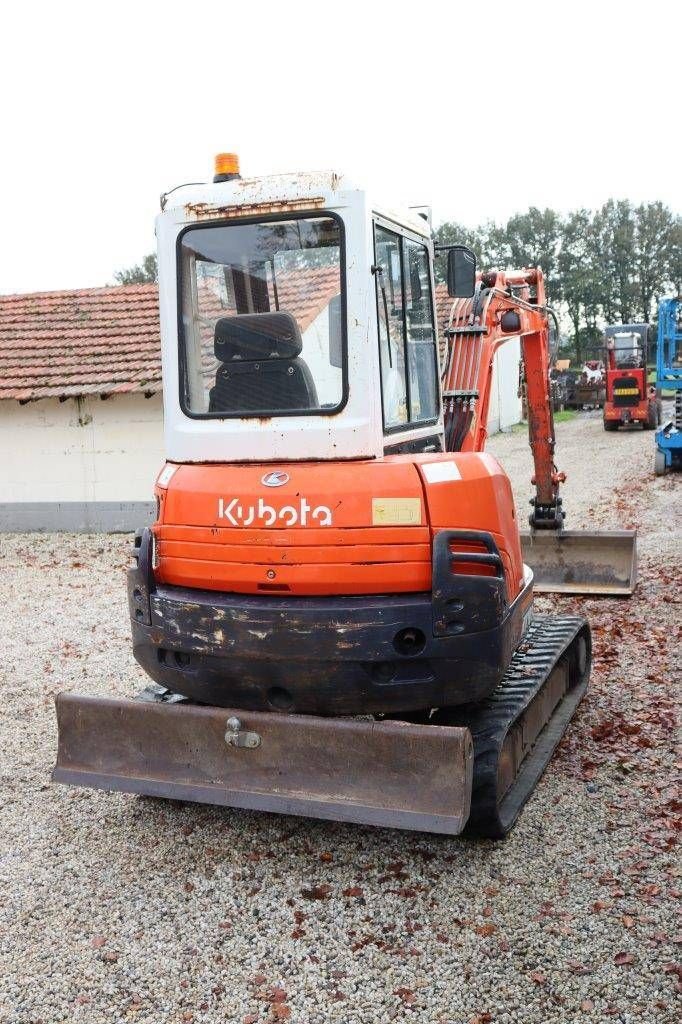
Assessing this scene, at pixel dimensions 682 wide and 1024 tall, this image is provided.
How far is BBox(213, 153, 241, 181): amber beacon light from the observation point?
4641 millimetres

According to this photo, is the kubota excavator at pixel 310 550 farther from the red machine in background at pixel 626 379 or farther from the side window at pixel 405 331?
the red machine in background at pixel 626 379

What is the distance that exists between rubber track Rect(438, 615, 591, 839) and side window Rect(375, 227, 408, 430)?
1549 millimetres

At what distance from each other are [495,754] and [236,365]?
2.22m

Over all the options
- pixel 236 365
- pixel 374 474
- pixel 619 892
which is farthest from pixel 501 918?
pixel 236 365

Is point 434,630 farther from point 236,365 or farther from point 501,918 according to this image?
point 236,365

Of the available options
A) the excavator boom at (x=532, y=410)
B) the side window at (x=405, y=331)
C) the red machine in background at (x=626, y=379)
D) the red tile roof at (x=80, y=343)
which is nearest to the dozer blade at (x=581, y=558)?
the excavator boom at (x=532, y=410)

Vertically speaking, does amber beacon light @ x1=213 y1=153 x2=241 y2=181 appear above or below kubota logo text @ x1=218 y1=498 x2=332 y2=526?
above

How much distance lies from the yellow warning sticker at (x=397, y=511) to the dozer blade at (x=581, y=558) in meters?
5.43

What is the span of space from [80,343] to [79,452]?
7.25ft

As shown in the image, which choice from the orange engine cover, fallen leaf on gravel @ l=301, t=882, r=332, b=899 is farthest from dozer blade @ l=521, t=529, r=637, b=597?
fallen leaf on gravel @ l=301, t=882, r=332, b=899

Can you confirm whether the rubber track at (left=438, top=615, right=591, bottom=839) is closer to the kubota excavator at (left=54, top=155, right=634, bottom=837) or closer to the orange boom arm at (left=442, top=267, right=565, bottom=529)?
the kubota excavator at (left=54, top=155, right=634, bottom=837)

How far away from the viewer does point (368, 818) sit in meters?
4.33

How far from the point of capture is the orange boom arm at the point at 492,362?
19.6 feet

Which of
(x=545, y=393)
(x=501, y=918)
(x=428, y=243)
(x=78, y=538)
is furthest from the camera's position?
(x=78, y=538)
